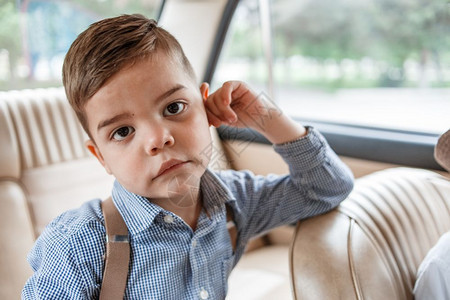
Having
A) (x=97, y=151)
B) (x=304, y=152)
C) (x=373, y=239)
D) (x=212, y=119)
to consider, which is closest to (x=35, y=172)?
(x=97, y=151)

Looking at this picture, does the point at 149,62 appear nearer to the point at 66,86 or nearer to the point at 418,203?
the point at 66,86

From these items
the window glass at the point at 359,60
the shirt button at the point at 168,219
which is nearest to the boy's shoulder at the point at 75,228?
the shirt button at the point at 168,219

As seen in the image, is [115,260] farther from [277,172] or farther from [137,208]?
[277,172]

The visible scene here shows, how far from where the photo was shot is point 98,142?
866mm

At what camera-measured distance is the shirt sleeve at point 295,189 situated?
1.06 m

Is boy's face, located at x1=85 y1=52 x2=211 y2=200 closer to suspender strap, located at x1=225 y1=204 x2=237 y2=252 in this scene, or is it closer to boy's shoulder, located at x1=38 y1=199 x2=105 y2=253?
boy's shoulder, located at x1=38 y1=199 x2=105 y2=253

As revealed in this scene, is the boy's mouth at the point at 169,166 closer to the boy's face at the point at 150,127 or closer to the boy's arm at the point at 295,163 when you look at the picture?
the boy's face at the point at 150,127

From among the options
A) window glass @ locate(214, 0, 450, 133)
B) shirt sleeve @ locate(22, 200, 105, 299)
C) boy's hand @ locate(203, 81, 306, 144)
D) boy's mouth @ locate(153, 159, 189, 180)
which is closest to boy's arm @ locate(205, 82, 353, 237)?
boy's hand @ locate(203, 81, 306, 144)

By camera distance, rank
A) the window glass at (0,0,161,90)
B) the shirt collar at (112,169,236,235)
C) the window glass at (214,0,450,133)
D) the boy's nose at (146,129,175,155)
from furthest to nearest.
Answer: the window glass at (0,0,161,90), the window glass at (214,0,450,133), the shirt collar at (112,169,236,235), the boy's nose at (146,129,175,155)

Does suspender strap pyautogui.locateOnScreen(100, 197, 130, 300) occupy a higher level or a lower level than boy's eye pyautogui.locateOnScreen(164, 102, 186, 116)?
lower

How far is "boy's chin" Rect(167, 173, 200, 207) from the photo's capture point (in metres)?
0.85

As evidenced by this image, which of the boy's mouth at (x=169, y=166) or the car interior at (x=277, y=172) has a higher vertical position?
the boy's mouth at (x=169, y=166)

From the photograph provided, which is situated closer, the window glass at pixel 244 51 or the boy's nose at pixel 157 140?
the boy's nose at pixel 157 140

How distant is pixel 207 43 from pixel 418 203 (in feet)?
4.56
